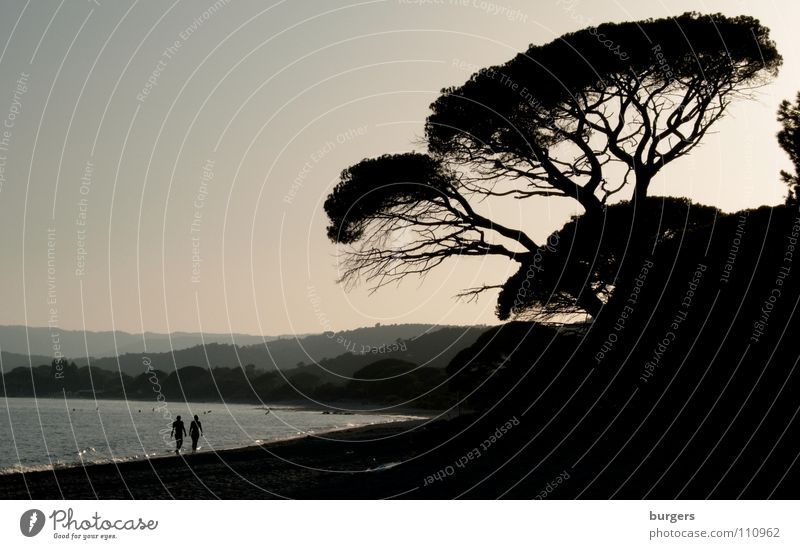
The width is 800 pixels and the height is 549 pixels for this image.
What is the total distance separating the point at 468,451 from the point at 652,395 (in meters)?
11.6

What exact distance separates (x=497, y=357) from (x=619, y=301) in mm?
12412

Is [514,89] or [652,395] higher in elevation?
[514,89]

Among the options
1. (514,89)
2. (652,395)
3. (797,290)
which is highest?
(514,89)

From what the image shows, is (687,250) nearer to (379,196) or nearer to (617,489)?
(617,489)

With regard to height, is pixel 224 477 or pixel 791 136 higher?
pixel 791 136

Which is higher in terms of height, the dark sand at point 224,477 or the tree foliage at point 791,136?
the tree foliage at point 791,136

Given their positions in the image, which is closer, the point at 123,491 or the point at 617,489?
the point at 617,489

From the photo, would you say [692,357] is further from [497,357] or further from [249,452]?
[249,452]

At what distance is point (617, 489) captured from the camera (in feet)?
77.1

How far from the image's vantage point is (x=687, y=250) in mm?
26172

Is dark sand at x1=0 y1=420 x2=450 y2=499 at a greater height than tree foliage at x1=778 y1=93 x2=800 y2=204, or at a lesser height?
lesser
